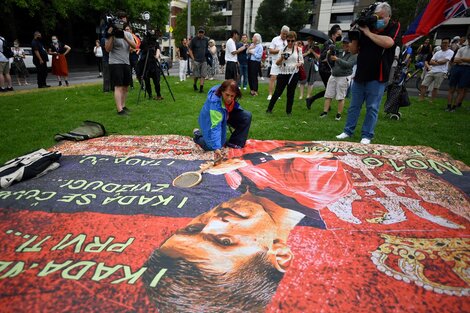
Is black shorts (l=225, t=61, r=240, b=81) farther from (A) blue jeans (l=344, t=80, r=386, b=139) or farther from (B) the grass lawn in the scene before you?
(A) blue jeans (l=344, t=80, r=386, b=139)

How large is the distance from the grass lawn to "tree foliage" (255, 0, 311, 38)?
3228cm

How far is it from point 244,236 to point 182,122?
3.29 m

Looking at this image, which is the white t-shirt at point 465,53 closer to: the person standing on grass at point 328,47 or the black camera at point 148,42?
the person standing on grass at point 328,47

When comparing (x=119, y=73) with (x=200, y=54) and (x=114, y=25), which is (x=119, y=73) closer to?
(x=114, y=25)

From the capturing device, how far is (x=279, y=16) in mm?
35562

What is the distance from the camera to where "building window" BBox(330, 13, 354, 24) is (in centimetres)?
3550

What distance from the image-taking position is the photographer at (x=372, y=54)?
3.27 m

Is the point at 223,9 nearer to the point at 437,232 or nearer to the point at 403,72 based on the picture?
the point at 403,72

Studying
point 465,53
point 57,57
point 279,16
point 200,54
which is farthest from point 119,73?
point 279,16

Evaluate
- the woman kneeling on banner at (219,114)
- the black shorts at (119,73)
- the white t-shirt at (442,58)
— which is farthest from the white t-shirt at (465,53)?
the black shorts at (119,73)

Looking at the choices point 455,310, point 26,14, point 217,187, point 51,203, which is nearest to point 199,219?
point 217,187

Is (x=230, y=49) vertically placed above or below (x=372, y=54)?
above

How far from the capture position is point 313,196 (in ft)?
7.61

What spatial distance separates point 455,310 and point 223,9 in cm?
5211
